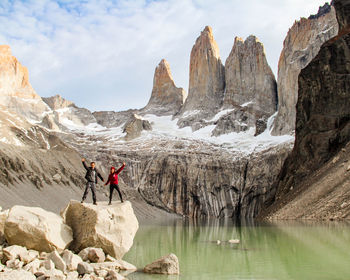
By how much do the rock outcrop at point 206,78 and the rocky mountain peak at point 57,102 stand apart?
45.0m

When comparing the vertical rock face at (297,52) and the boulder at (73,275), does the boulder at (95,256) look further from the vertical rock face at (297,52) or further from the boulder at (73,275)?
the vertical rock face at (297,52)

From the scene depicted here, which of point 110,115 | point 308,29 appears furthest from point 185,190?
point 110,115

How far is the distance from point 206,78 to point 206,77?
318 millimetres

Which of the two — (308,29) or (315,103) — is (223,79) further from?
(315,103)

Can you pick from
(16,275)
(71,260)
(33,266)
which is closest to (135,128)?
(71,260)

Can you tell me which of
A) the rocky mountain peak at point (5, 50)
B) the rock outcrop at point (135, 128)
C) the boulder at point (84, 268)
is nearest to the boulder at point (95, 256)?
the boulder at point (84, 268)

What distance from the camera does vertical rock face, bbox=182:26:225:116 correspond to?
5202 inches

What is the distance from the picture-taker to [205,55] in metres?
135

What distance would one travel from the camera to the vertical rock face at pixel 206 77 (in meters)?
132

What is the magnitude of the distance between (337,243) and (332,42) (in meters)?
50.1

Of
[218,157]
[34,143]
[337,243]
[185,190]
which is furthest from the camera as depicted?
[218,157]

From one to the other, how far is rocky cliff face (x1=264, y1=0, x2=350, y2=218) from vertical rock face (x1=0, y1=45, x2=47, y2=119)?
9123 cm

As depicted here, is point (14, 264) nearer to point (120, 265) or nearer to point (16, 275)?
point (16, 275)

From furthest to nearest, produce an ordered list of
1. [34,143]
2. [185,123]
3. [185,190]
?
[185,123] → [185,190] → [34,143]
